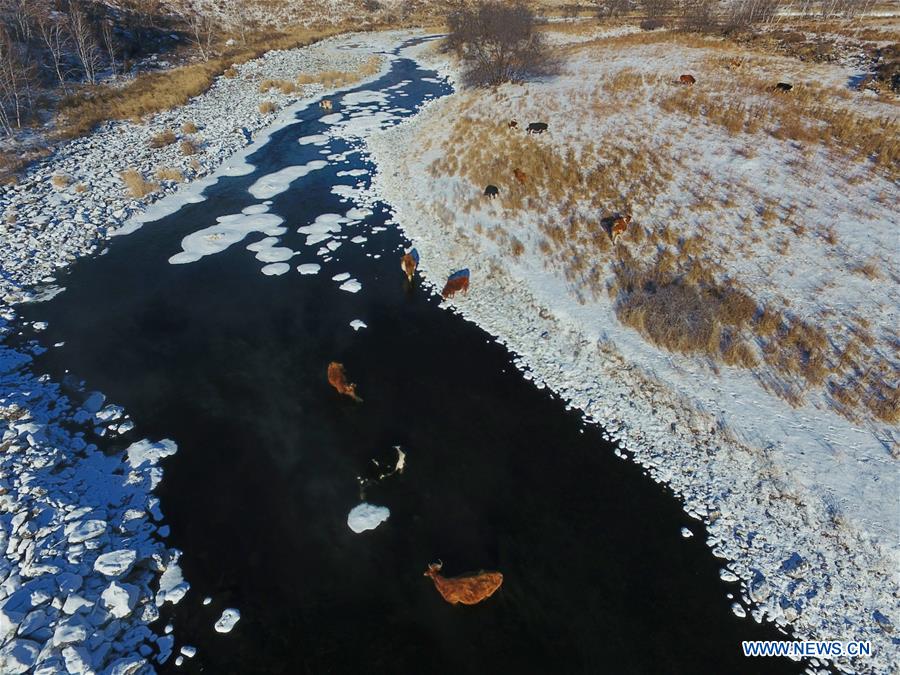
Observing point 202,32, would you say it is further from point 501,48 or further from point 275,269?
point 275,269

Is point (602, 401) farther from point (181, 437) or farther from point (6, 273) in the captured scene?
point (6, 273)

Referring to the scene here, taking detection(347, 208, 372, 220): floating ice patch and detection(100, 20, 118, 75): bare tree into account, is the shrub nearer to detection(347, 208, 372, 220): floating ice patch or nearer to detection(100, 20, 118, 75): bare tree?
detection(347, 208, 372, 220): floating ice patch

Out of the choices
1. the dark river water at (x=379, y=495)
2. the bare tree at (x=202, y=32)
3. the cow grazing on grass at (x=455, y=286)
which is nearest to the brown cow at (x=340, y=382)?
the dark river water at (x=379, y=495)

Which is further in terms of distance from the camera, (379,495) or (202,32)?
(202,32)

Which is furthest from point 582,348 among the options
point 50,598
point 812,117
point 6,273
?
point 812,117

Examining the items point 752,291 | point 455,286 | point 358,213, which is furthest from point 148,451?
point 752,291

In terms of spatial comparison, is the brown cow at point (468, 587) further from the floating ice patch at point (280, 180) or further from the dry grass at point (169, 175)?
the dry grass at point (169, 175)
